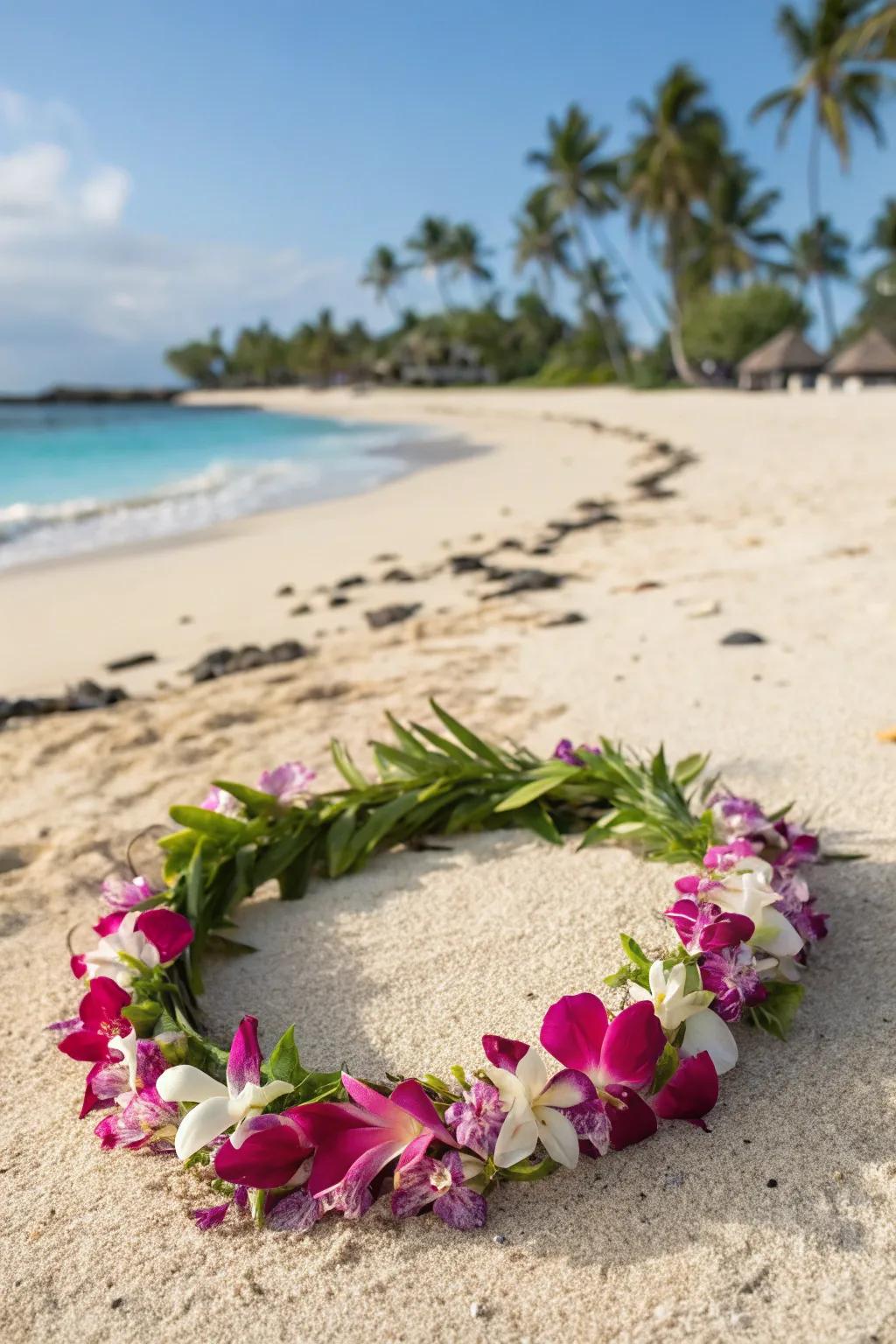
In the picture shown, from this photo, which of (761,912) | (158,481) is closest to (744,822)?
(761,912)

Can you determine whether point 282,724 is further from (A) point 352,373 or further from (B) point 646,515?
(A) point 352,373

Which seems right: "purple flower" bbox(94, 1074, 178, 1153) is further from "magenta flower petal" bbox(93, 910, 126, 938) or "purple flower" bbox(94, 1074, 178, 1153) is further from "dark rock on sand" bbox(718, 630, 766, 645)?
"dark rock on sand" bbox(718, 630, 766, 645)

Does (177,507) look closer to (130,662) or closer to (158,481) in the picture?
(158,481)

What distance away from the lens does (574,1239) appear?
131 cm

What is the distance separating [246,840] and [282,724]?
4.77 ft

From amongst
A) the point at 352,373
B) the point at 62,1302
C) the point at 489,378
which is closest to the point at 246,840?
the point at 62,1302

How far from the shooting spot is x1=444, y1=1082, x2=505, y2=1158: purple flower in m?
1.35

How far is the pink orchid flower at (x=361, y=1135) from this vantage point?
1.35 m

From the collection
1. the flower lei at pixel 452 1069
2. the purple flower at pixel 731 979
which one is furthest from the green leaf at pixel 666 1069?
the purple flower at pixel 731 979

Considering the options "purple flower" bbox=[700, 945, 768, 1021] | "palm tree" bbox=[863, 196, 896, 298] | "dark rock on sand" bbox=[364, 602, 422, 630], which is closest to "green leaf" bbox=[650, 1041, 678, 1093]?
"purple flower" bbox=[700, 945, 768, 1021]

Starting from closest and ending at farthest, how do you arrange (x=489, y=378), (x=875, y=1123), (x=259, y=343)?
(x=875, y=1123) < (x=489, y=378) < (x=259, y=343)

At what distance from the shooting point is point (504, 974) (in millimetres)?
1892

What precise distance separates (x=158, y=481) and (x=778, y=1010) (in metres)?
19.8

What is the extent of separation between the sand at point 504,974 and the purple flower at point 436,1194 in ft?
0.11
